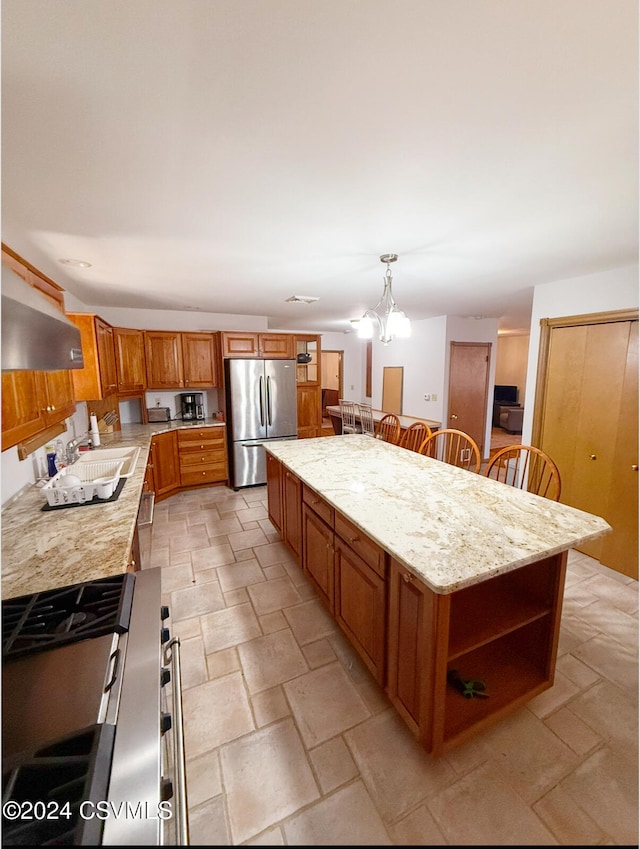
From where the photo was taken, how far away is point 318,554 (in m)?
2.13

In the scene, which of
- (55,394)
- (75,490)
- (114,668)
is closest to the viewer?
(114,668)

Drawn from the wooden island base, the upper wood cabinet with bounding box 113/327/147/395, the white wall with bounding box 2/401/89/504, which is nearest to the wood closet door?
the wooden island base

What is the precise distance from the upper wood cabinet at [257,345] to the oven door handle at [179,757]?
3.59 meters

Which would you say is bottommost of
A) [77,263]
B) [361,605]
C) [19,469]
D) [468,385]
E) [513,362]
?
[361,605]

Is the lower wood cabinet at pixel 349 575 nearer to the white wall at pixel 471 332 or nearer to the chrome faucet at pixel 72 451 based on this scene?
the chrome faucet at pixel 72 451

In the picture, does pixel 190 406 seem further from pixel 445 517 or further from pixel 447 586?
pixel 447 586

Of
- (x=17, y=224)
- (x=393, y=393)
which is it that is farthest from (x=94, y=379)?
(x=393, y=393)

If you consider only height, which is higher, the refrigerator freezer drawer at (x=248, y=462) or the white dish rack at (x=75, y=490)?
the white dish rack at (x=75, y=490)

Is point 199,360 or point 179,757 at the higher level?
point 199,360

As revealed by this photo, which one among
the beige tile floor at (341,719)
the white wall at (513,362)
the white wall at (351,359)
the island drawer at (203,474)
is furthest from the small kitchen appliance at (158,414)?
the white wall at (513,362)

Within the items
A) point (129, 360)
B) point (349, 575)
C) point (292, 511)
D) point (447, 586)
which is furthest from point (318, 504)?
point (129, 360)

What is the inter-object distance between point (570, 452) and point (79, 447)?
4.02m

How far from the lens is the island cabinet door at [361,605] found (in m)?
1.53

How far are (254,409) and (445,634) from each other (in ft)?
11.4
